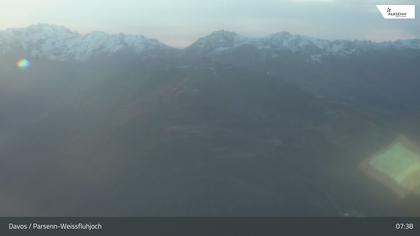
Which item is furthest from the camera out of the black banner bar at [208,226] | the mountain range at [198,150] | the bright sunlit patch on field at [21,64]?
the bright sunlit patch on field at [21,64]

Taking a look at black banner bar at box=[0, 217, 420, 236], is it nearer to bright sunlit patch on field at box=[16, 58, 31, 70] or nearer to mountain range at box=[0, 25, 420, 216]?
mountain range at box=[0, 25, 420, 216]

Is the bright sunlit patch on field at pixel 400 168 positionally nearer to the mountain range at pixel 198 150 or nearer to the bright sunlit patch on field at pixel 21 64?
the mountain range at pixel 198 150

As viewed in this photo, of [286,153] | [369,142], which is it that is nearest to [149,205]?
[286,153]

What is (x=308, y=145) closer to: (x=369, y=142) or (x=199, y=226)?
(x=369, y=142)

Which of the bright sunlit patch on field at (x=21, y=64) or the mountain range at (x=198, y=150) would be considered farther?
the bright sunlit patch on field at (x=21, y=64)

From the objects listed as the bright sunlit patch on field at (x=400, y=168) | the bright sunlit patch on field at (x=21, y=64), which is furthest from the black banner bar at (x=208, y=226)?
the bright sunlit patch on field at (x=21, y=64)

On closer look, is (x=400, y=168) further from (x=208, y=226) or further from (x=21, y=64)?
(x=21, y=64)

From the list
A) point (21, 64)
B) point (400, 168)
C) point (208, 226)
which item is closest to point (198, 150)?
point (400, 168)

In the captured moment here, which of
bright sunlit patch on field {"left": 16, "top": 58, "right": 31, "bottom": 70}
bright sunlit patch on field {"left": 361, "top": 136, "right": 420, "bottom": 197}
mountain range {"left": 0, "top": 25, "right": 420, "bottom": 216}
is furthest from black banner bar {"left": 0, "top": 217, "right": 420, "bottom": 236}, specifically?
bright sunlit patch on field {"left": 16, "top": 58, "right": 31, "bottom": 70}

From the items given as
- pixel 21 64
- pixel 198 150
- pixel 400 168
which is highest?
pixel 21 64
